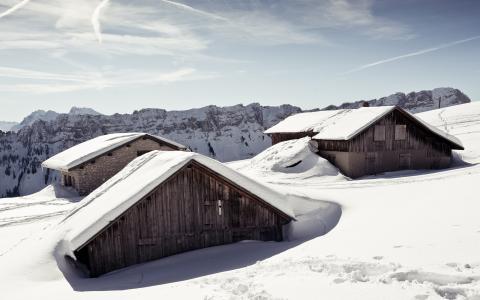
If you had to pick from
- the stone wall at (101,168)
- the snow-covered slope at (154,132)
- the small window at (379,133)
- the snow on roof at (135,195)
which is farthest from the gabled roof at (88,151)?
the snow-covered slope at (154,132)

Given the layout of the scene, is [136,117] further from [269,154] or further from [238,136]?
[269,154]

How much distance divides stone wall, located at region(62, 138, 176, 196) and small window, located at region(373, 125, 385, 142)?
66.7ft

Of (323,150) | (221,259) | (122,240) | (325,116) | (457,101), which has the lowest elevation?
(221,259)

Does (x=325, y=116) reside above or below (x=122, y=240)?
above

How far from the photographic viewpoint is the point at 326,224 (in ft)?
45.2

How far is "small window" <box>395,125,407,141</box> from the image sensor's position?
30.1 m

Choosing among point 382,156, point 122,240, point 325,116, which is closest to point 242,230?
point 122,240

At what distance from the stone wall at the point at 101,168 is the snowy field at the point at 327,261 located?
364 inches

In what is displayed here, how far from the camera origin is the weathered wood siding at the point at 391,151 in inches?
1154

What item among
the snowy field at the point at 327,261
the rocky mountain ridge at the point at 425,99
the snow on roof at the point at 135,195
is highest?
the rocky mountain ridge at the point at 425,99

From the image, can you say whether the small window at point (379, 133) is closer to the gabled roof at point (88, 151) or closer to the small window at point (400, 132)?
the small window at point (400, 132)

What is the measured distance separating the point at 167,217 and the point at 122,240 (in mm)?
1746

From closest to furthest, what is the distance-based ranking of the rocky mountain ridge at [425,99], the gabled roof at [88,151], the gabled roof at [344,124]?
1. the gabled roof at [88,151]
2. the gabled roof at [344,124]
3. the rocky mountain ridge at [425,99]

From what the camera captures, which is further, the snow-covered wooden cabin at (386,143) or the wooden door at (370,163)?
the wooden door at (370,163)
